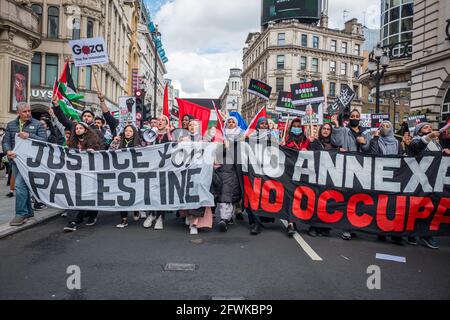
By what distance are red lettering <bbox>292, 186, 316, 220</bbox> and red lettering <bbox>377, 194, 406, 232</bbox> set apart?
106 cm

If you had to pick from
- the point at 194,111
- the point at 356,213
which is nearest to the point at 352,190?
the point at 356,213

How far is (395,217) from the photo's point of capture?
623 cm

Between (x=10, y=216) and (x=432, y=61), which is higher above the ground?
(x=432, y=61)

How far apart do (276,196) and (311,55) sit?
2436 inches

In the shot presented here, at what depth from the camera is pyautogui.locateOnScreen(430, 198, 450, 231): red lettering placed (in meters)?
6.14

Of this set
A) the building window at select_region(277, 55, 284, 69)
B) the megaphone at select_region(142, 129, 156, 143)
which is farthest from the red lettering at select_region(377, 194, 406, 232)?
the building window at select_region(277, 55, 284, 69)

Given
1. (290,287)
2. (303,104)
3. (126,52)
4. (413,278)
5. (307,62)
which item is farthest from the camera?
(307,62)

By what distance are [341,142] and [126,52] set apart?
44.2 meters

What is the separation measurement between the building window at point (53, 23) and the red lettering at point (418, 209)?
1173 inches

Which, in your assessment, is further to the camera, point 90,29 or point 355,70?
point 355,70

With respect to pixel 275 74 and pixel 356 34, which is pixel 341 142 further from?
pixel 356 34

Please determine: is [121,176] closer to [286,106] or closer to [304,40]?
[286,106]

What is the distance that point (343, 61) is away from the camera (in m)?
66.4

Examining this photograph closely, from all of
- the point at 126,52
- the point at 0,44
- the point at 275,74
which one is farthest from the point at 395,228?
the point at 275,74
